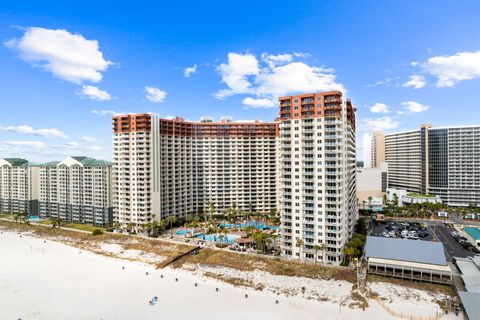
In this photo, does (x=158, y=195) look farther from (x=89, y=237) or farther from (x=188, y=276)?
(x=188, y=276)

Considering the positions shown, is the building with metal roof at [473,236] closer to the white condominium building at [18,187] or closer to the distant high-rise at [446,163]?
the distant high-rise at [446,163]

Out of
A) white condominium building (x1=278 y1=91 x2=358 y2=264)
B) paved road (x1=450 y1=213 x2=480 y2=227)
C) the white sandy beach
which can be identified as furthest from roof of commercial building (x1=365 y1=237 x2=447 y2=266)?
paved road (x1=450 y1=213 x2=480 y2=227)

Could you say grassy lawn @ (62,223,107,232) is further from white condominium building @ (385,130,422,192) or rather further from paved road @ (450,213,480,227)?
white condominium building @ (385,130,422,192)

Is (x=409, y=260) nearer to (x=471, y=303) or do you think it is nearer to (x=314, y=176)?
(x=471, y=303)

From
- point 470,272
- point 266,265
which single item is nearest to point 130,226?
point 266,265

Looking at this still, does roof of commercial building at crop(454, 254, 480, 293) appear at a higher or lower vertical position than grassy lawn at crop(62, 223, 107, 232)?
higher
